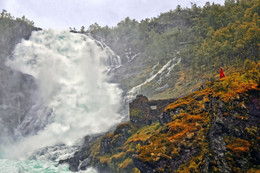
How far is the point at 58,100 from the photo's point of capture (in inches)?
3290

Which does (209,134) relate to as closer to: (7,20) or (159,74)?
(159,74)

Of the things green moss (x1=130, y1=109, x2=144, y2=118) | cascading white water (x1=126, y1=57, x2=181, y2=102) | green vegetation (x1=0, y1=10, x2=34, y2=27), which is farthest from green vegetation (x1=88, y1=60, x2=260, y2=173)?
green vegetation (x1=0, y1=10, x2=34, y2=27)

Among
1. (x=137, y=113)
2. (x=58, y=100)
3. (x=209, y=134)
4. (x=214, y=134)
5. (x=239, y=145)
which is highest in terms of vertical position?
(x=214, y=134)

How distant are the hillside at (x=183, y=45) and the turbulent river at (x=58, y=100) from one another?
10.9m

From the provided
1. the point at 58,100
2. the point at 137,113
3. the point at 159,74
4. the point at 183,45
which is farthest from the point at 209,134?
the point at 183,45

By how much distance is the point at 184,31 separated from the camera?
3875 inches

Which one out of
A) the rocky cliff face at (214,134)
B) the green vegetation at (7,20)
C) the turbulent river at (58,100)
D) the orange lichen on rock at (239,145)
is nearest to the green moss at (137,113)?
the turbulent river at (58,100)

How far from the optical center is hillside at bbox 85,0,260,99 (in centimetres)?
5312

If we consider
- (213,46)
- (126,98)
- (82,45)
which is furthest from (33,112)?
(213,46)

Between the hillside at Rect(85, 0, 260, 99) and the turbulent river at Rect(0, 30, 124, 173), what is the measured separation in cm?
1091

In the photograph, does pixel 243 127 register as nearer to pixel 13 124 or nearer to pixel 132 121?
pixel 132 121

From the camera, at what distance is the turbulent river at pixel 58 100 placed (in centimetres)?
5953

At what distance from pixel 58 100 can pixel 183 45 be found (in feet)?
167

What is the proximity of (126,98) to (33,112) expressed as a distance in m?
33.2
